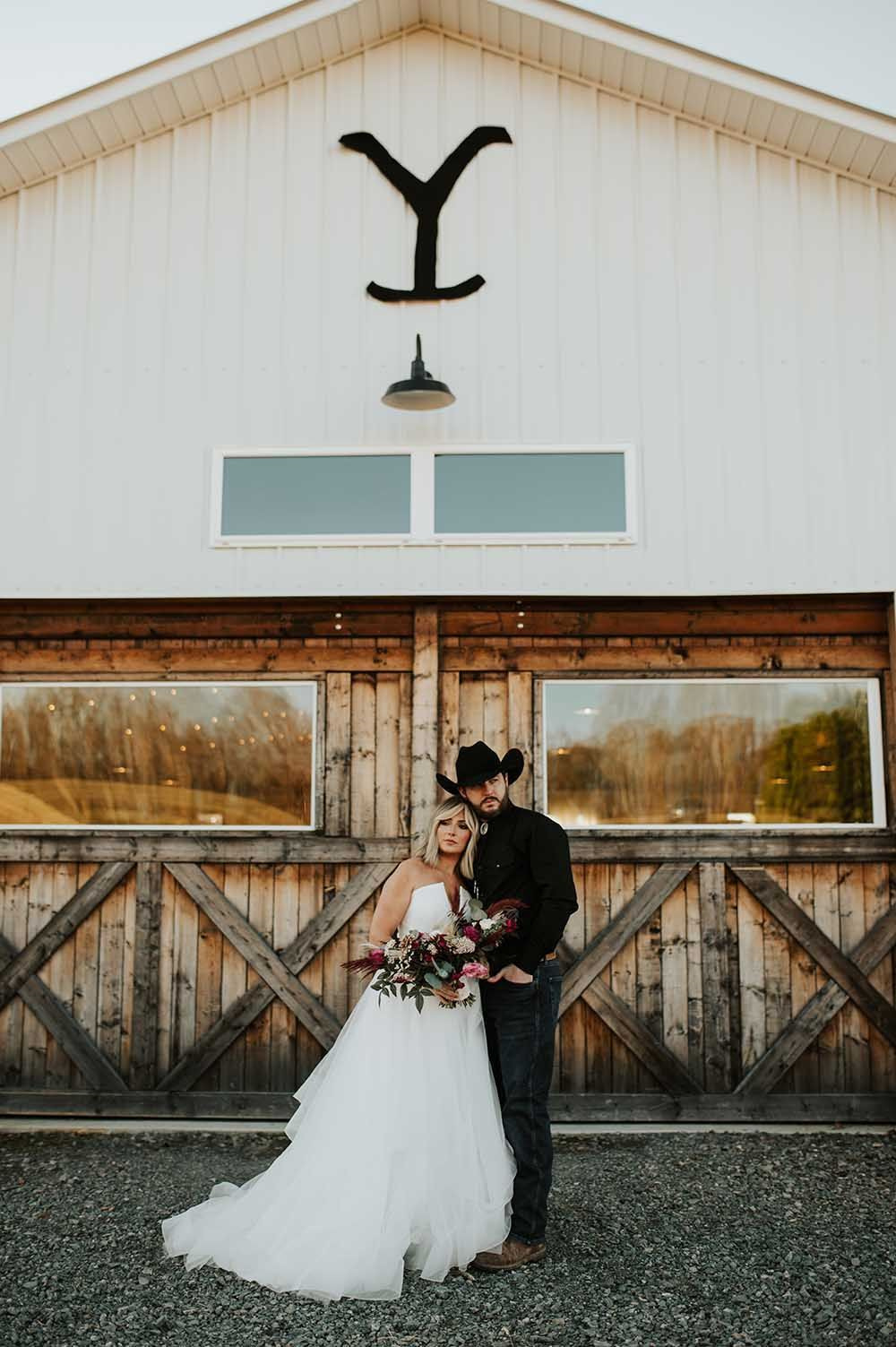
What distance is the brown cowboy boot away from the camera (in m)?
4.55

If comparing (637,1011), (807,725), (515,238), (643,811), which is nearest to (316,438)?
(515,238)

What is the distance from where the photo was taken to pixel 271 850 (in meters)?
7.04

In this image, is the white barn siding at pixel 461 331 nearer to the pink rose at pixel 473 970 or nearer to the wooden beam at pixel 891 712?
the wooden beam at pixel 891 712

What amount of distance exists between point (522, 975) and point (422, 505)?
310 centimetres

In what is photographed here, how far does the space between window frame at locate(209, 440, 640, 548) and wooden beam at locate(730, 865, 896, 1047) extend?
2.17 metres

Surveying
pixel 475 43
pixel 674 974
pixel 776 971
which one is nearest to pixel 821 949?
pixel 776 971

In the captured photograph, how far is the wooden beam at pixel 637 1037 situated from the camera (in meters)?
6.80

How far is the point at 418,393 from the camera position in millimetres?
6535

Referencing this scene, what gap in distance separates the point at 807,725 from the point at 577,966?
6.66 feet

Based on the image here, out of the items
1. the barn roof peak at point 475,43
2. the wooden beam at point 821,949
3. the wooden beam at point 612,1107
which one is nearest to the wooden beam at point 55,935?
the wooden beam at point 612,1107

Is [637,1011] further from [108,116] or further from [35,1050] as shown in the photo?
[108,116]

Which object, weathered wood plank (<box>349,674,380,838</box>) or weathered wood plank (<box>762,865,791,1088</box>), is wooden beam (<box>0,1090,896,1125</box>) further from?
weathered wood plank (<box>349,674,380,838</box>)

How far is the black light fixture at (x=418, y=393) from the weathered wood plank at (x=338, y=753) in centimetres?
170

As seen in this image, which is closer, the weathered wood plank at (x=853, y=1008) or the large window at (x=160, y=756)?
the weathered wood plank at (x=853, y=1008)
